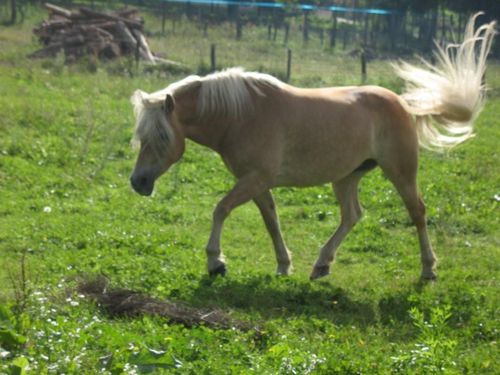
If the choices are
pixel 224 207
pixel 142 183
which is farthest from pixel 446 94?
pixel 142 183

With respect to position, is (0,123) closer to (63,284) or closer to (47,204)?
(47,204)

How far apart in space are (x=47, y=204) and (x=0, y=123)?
14.0 feet

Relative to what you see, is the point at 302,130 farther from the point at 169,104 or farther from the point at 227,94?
the point at 169,104

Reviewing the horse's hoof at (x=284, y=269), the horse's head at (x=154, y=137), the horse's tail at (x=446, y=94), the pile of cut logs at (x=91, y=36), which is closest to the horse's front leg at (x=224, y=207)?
the horse's head at (x=154, y=137)

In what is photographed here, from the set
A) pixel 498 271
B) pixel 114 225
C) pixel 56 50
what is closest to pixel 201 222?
pixel 114 225

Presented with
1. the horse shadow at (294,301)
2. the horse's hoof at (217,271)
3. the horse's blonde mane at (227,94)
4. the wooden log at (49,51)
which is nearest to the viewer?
the horse shadow at (294,301)

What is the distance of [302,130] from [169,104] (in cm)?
147

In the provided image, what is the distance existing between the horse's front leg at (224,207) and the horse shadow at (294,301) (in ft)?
0.63

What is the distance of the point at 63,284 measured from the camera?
7812 mm

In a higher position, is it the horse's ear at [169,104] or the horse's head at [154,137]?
the horse's ear at [169,104]

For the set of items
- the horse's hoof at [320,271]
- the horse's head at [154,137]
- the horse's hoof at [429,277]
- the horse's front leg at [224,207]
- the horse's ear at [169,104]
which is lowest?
the horse's hoof at [320,271]

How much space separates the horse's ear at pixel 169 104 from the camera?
863 cm

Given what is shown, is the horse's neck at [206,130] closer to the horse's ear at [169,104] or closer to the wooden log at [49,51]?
the horse's ear at [169,104]

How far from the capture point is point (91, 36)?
95.9 feet
